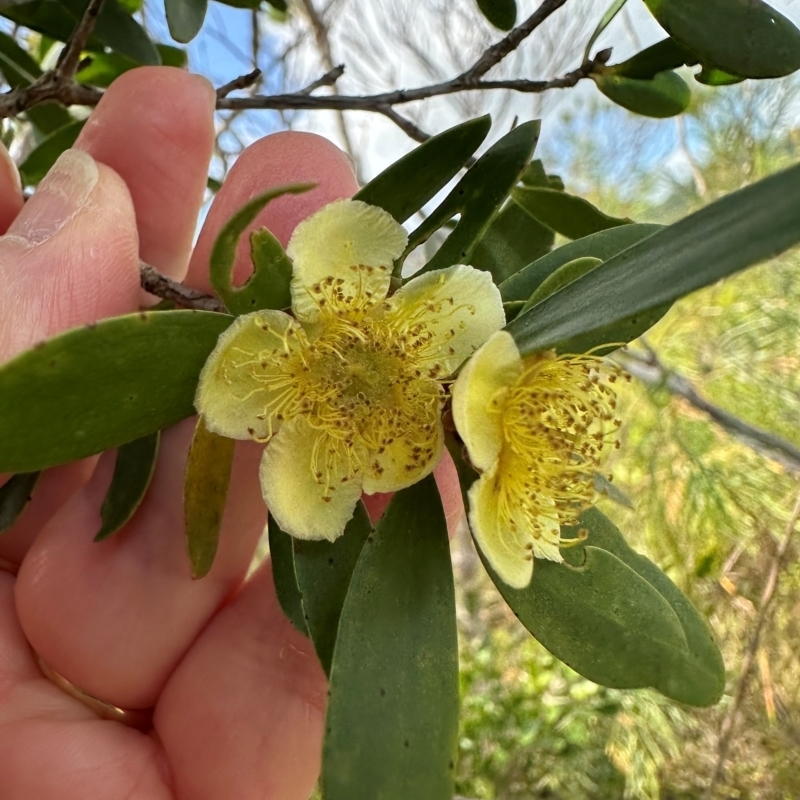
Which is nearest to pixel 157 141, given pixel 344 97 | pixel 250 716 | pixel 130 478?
pixel 344 97

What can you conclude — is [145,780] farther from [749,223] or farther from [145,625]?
[749,223]

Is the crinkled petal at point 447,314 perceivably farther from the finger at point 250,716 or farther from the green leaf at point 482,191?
the finger at point 250,716

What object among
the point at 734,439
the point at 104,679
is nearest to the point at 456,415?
the point at 104,679

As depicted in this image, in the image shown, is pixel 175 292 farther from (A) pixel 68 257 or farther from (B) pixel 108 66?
(B) pixel 108 66

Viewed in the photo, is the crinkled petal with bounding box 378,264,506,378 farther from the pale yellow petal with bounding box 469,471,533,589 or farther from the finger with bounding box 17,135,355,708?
the finger with bounding box 17,135,355,708

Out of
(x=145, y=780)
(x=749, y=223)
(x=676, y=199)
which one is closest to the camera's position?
(x=749, y=223)

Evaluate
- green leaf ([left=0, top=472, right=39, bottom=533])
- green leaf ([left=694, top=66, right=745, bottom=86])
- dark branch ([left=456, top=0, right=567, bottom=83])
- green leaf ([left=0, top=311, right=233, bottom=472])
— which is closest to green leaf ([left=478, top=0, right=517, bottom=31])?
dark branch ([left=456, top=0, right=567, bottom=83])
